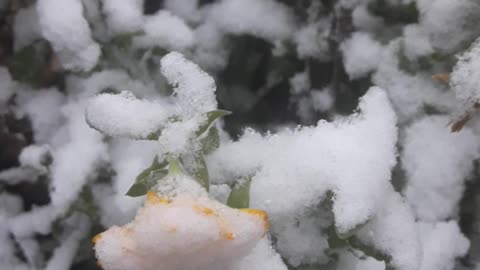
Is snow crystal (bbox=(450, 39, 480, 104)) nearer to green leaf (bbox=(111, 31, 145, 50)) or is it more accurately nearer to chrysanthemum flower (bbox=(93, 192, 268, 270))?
chrysanthemum flower (bbox=(93, 192, 268, 270))

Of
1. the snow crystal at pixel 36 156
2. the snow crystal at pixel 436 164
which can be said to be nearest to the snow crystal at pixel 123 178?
the snow crystal at pixel 36 156

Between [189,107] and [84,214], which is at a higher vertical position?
[189,107]

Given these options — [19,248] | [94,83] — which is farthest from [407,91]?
[19,248]

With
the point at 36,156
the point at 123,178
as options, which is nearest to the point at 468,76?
the point at 123,178

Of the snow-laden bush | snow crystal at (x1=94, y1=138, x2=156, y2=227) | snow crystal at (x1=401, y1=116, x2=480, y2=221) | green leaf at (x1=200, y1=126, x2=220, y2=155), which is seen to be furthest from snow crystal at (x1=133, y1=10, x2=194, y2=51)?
snow crystal at (x1=401, y1=116, x2=480, y2=221)

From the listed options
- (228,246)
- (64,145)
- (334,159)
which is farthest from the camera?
→ (64,145)

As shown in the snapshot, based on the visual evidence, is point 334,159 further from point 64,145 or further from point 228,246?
point 64,145

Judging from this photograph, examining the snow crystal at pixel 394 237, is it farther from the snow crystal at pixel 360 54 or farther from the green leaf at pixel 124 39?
the green leaf at pixel 124 39
